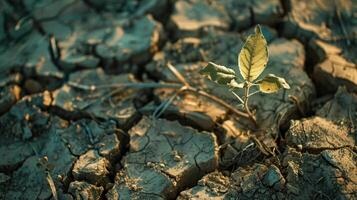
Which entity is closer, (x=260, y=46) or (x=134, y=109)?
(x=260, y=46)

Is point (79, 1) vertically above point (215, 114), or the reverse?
point (79, 1)

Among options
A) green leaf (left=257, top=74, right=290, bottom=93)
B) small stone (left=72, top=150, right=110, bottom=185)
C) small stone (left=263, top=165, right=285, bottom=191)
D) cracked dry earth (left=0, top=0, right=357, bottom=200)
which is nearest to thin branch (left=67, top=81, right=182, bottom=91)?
cracked dry earth (left=0, top=0, right=357, bottom=200)

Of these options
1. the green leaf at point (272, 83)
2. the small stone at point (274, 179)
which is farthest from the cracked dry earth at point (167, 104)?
the green leaf at point (272, 83)

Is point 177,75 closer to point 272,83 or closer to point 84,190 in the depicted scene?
point 272,83

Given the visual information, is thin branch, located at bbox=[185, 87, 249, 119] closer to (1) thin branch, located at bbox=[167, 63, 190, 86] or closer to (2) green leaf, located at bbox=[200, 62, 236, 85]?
(1) thin branch, located at bbox=[167, 63, 190, 86]

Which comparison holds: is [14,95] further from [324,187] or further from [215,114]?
[324,187]

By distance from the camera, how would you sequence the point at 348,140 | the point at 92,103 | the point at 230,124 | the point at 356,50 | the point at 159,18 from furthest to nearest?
1. the point at 159,18
2. the point at 356,50
3. the point at 92,103
4. the point at 230,124
5. the point at 348,140

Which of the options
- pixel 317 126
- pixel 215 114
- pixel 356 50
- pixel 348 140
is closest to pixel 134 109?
pixel 215 114
